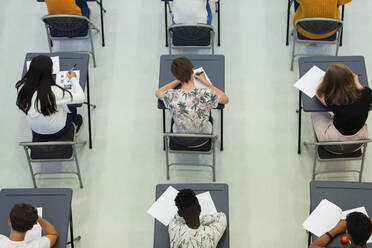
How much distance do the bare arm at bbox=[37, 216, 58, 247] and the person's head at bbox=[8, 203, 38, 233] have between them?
0.22 m

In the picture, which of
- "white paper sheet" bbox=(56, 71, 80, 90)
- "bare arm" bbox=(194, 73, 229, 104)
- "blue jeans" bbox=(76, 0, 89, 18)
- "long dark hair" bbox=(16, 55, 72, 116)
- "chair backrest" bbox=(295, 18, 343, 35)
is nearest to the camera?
"long dark hair" bbox=(16, 55, 72, 116)

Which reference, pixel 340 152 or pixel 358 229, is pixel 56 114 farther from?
pixel 358 229

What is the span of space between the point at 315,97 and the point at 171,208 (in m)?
1.51

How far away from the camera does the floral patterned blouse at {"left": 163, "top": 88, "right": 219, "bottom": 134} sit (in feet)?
13.5

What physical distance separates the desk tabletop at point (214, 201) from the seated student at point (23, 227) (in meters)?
0.71

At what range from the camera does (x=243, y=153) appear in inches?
197

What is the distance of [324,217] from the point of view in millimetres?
3748

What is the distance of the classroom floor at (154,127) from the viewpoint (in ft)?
15.2

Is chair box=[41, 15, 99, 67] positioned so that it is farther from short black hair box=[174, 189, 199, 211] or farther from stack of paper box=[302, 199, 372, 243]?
stack of paper box=[302, 199, 372, 243]

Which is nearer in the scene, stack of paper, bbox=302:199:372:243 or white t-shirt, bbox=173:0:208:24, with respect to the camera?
stack of paper, bbox=302:199:372:243

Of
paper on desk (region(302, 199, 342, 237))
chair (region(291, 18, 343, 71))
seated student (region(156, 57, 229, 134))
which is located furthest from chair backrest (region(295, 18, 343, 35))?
paper on desk (region(302, 199, 342, 237))

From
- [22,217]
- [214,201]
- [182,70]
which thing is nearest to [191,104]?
[182,70]

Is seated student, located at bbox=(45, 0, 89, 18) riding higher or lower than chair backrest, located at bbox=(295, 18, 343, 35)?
higher

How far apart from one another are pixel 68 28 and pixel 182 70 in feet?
5.17
